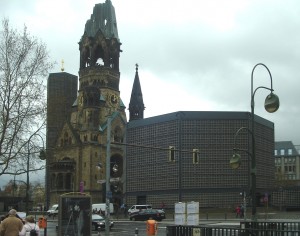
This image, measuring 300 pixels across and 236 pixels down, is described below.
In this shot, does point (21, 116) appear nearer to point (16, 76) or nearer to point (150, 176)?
point (16, 76)

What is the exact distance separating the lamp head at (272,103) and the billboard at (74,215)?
Answer: 26.3 feet

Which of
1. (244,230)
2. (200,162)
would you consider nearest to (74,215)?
(244,230)

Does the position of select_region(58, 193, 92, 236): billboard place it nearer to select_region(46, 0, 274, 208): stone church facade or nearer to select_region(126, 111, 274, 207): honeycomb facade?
select_region(46, 0, 274, 208): stone church facade

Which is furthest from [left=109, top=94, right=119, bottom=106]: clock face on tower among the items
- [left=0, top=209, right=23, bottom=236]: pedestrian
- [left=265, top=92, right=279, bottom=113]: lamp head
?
[left=0, top=209, right=23, bottom=236]: pedestrian

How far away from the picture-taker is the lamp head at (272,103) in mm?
20297

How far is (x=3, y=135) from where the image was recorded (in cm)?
3794

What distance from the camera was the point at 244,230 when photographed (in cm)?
1711

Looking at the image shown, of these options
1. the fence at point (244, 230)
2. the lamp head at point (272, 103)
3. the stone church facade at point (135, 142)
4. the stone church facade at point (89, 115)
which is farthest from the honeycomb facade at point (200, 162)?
the fence at point (244, 230)

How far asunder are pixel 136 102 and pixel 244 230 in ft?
336

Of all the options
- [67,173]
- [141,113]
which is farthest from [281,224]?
[141,113]

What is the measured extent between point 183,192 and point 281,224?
65.3 meters

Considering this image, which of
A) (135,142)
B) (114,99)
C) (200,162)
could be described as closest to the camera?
(200,162)

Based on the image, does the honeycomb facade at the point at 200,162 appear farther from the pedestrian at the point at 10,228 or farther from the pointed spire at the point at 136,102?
the pedestrian at the point at 10,228

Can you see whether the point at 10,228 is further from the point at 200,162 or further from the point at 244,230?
the point at 200,162
